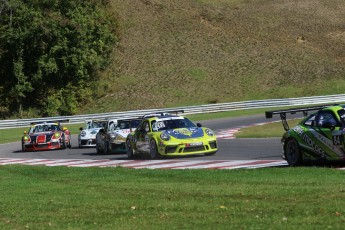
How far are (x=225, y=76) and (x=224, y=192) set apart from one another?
57637 millimetres

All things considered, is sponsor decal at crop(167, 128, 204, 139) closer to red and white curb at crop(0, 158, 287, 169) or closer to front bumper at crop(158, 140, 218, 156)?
front bumper at crop(158, 140, 218, 156)

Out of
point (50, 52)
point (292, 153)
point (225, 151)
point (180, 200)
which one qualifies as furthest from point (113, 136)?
point (50, 52)

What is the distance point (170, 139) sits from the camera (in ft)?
75.6

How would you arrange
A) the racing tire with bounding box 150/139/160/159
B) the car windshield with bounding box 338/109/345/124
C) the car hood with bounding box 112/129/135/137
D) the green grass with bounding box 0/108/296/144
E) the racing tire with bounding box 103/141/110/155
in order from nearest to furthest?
the car windshield with bounding box 338/109/345/124 < the racing tire with bounding box 150/139/160/159 < the car hood with bounding box 112/129/135/137 < the racing tire with bounding box 103/141/110/155 < the green grass with bounding box 0/108/296/144

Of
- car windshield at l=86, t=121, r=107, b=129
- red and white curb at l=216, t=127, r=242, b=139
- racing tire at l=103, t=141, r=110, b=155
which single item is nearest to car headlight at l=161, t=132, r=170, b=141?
racing tire at l=103, t=141, r=110, b=155

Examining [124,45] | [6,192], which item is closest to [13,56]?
[124,45]

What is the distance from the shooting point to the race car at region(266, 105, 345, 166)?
16578 millimetres

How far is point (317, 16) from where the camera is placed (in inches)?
3199

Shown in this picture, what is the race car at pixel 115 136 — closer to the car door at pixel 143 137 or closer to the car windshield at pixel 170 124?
the car door at pixel 143 137

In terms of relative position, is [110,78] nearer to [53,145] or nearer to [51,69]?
[51,69]

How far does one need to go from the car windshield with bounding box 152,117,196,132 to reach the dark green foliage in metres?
37.0

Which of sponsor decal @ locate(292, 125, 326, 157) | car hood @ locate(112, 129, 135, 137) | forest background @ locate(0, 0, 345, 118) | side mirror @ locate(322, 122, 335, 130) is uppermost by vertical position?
forest background @ locate(0, 0, 345, 118)

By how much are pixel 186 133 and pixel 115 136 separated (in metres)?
4.95

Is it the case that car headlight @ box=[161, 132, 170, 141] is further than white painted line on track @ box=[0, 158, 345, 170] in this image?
Yes
